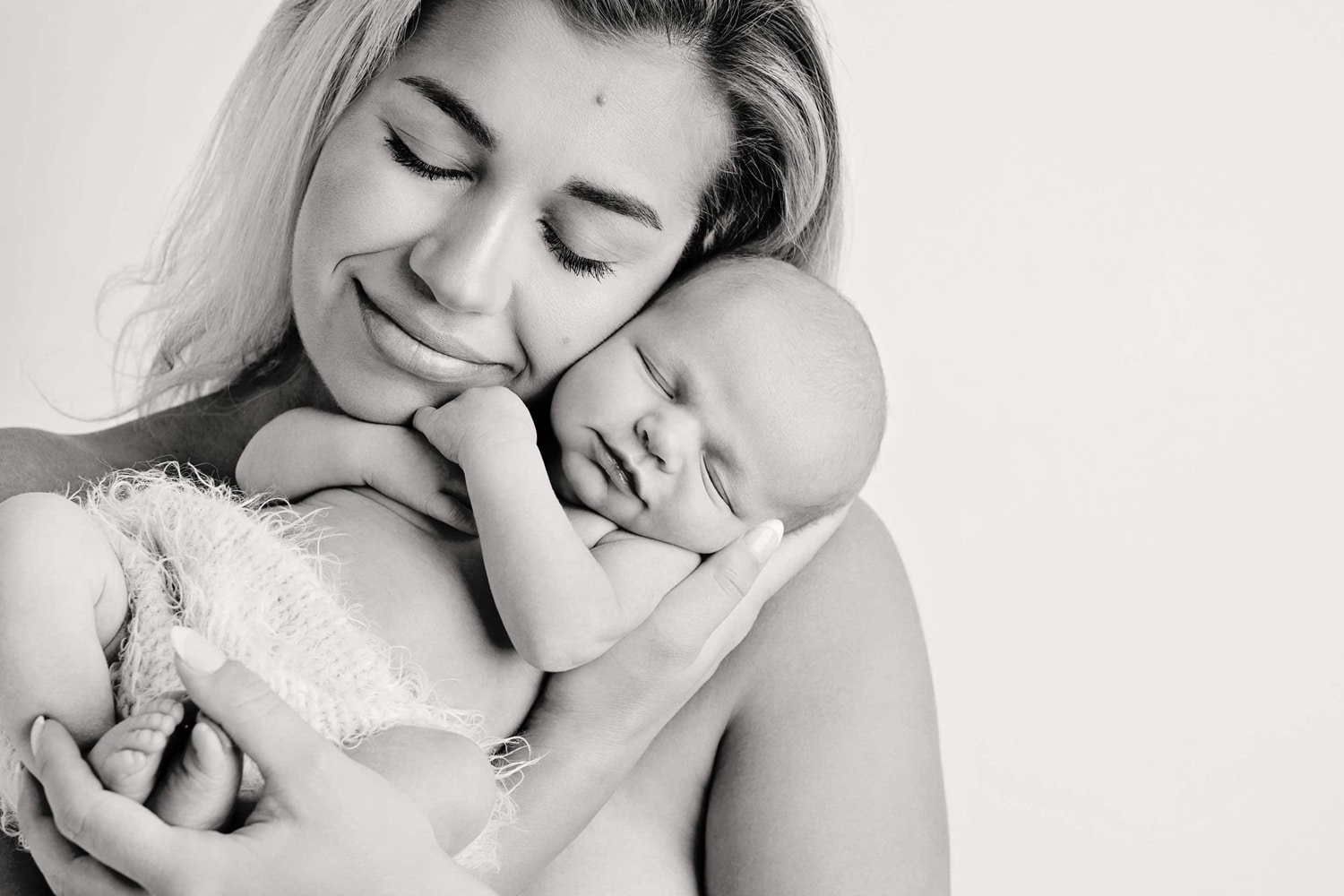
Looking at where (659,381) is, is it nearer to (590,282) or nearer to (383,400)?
(590,282)

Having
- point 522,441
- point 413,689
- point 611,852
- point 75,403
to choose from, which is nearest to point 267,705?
point 413,689

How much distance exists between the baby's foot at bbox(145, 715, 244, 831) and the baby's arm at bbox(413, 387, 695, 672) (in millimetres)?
436

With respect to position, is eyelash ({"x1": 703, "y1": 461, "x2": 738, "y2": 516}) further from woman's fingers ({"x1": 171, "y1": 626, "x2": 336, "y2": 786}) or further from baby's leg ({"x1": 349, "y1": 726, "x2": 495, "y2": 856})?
woman's fingers ({"x1": 171, "y1": 626, "x2": 336, "y2": 786})

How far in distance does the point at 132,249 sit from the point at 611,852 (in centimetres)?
193

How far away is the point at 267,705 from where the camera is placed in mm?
1104

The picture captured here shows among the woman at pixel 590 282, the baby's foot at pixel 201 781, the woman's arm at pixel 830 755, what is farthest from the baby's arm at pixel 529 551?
the baby's foot at pixel 201 781

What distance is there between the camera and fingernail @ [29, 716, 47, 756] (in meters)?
1.12

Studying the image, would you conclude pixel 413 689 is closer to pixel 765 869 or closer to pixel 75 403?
pixel 765 869

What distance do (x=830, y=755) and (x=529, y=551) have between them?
0.54 metres

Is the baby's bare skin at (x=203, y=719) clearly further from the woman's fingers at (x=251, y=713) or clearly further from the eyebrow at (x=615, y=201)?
the eyebrow at (x=615, y=201)

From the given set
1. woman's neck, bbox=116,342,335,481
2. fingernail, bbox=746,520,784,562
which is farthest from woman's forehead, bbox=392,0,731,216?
woman's neck, bbox=116,342,335,481

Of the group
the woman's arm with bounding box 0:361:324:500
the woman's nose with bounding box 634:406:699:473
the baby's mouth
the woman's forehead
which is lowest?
the woman's arm with bounding box 0:361:324:500

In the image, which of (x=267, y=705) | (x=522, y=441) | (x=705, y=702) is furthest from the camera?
(x=705, y=702)

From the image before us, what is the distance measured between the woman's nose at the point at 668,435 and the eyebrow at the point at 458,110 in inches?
15.9
